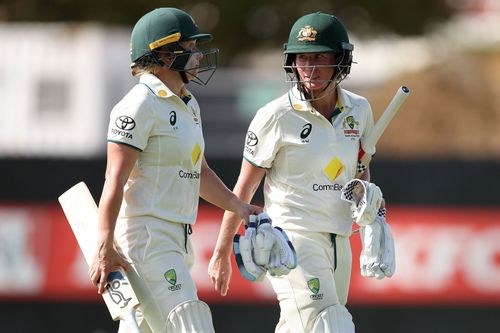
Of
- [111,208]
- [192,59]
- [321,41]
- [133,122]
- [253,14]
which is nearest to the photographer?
[111,208]

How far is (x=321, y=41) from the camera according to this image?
6148mm

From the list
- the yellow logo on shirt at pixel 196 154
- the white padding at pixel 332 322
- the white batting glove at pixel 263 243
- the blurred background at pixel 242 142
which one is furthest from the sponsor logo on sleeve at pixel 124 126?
the blurred background at pixel 242 142

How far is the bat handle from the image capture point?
5609 mm

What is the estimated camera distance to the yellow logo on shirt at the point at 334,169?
618cm

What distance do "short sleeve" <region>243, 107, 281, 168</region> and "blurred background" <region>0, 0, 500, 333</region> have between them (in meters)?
3.35

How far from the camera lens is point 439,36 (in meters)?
23.5

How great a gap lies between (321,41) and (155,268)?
4.40 feet

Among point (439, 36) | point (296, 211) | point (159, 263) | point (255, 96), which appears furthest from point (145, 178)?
point (439, 36)

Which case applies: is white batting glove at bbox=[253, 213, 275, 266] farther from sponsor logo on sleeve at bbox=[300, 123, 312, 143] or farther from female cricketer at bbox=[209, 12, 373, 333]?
sponsor logo on sleeve at bbox=[300, 123, 312, 143]

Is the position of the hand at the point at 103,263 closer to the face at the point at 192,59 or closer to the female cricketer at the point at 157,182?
the female cricketer at the point at 157,182

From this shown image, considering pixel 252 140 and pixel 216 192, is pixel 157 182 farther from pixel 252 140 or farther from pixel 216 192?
pixel 252 140

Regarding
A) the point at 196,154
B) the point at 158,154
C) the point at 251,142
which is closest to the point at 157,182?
the point at 158,154

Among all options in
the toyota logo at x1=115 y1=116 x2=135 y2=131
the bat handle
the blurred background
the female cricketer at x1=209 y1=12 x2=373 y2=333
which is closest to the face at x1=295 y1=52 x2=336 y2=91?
the female cricketer at x1=209 y1=12 x2=373 y2=333

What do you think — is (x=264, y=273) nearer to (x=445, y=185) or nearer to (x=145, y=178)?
(x=145, y=178)
